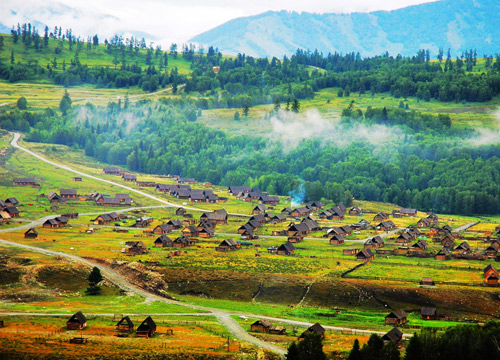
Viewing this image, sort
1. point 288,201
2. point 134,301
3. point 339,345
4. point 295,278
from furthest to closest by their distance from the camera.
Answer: point 288,201 < point 295,278 < point 134,301 < point 339,345

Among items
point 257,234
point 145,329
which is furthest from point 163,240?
point 145,329

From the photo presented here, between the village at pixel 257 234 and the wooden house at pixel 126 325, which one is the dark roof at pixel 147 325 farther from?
the wooden house at pixel 126 325

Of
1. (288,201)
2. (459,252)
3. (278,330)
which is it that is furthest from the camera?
(288,201)

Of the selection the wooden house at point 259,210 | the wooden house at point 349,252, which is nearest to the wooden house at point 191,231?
the wooden house at point 259,210

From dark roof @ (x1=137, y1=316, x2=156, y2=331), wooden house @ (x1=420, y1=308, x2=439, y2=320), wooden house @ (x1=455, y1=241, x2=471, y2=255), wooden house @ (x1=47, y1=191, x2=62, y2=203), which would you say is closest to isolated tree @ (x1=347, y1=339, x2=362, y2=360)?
dark roof @ (x1=137, y1=316, x2=156, y2=331)

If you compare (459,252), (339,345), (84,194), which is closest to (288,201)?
(84,194)

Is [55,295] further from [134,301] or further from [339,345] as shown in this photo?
[339,345]

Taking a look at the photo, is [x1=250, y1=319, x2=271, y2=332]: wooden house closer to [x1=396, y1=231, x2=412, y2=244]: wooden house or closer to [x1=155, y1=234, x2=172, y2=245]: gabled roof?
[x1=155, y1=234, x2=172, y2=245]: gabled roof

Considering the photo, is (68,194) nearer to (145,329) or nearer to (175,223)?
(175,223)
